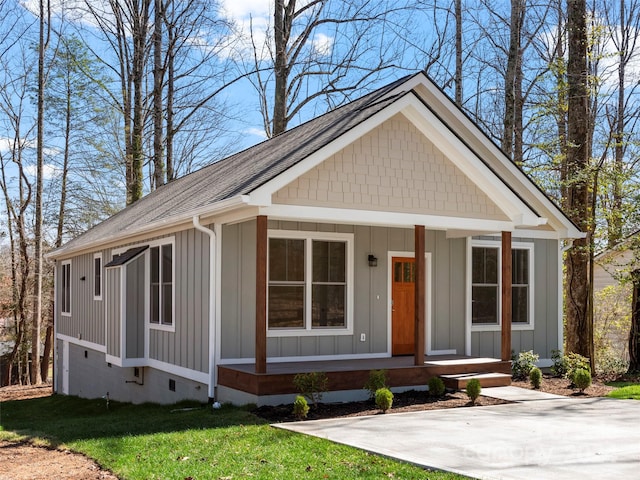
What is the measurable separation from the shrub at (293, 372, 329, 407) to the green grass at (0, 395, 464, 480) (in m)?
0.80

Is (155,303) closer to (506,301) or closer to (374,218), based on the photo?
(374,218)

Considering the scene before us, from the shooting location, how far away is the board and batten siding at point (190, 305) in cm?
1130

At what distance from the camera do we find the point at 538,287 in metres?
14.8

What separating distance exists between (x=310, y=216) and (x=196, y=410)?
3.22 m

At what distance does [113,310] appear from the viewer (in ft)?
46.9

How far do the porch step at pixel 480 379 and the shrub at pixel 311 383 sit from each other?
7.68 ft

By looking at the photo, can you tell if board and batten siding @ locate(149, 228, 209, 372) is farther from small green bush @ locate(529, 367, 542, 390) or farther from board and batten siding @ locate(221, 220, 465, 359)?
small green bush @ locate(529, 367, 542, 390)

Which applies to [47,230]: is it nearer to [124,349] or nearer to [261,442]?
[124,349]

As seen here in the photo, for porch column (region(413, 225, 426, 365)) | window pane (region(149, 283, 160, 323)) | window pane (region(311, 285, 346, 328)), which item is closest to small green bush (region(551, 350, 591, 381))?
porch column (region(413, 225, 426, 365))

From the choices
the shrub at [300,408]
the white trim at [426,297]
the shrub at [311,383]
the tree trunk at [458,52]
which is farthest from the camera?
the tree trunk at [458,52]

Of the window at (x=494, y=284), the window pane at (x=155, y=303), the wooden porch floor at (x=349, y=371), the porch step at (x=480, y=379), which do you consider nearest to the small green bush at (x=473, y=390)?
the porch step at (x=480, y=379)

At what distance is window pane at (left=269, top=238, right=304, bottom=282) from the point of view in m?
11.9

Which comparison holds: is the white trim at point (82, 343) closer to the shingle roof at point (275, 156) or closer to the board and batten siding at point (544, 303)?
the shingle roof at point (275, 156)

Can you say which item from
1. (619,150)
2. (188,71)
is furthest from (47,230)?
(619,150)
